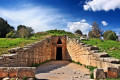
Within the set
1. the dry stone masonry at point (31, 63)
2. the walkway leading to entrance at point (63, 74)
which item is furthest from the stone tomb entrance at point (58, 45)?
the walkway leading to entrance at point (63, 74)

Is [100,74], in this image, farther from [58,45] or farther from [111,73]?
[58,45]

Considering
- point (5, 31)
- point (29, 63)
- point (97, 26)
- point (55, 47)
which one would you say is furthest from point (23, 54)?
point (97, 26)

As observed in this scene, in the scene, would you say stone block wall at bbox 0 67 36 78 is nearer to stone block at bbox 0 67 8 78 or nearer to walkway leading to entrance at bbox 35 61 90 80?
stone block at bbox 0 67 8 78

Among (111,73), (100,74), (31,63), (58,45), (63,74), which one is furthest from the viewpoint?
(58,45)

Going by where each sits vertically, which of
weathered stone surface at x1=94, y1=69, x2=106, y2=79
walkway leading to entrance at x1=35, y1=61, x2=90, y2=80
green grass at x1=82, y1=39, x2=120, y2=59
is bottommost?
walkway leading to entrance at x1=35, y1=61, x2=90, y2=80

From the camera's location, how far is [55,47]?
19.2 m

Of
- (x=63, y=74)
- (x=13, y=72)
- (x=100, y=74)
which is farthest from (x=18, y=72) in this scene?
Result: (x=100, y=74)

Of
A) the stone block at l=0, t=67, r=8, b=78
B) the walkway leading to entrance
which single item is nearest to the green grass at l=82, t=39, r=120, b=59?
the walkway leading to entrance

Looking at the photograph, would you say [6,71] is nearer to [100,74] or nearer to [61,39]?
[100,74]

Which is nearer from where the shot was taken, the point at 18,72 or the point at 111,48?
the point at 18,72

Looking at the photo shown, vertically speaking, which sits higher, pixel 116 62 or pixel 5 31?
pixel 5 31

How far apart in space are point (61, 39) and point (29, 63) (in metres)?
10.1

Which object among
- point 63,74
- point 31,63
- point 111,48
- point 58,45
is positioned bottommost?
point 63,74

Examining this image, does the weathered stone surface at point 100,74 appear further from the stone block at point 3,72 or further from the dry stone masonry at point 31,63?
the stone block at point 3,72
